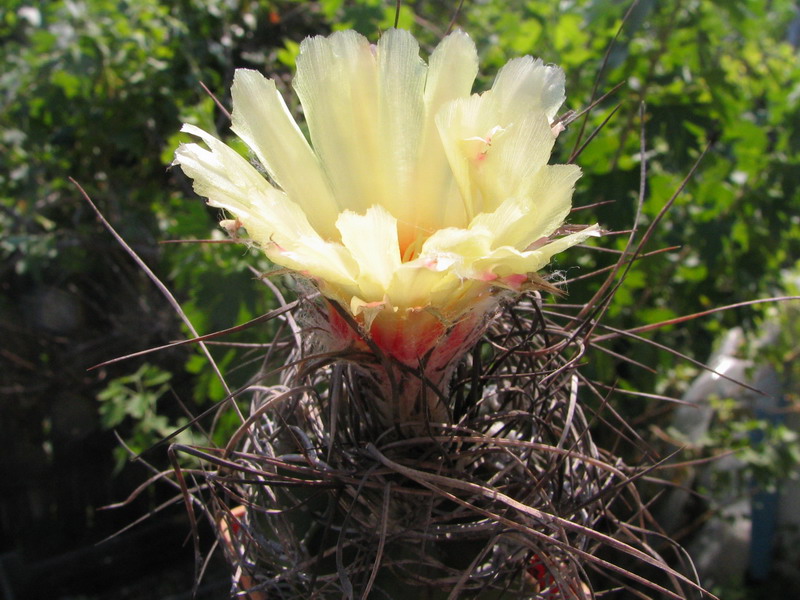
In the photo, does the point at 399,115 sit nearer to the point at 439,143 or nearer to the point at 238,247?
the point at 439,143

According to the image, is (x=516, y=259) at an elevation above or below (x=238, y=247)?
above

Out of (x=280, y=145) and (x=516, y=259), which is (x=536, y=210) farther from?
(x=280, y=145)

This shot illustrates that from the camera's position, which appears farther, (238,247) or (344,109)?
(238,247)

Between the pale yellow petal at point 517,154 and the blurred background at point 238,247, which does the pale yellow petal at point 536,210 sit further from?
the blurred background at point 238,247

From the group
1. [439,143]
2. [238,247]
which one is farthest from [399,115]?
[238,247]

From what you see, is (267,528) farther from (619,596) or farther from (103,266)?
(103,266)

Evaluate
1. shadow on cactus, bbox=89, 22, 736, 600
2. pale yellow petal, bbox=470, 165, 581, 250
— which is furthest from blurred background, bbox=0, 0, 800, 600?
pale yellow petal, bbox=470, 165, 581, 250

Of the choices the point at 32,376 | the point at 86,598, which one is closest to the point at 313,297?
the point at 32,376

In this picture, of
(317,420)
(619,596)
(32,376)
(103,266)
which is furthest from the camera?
(32,376)
